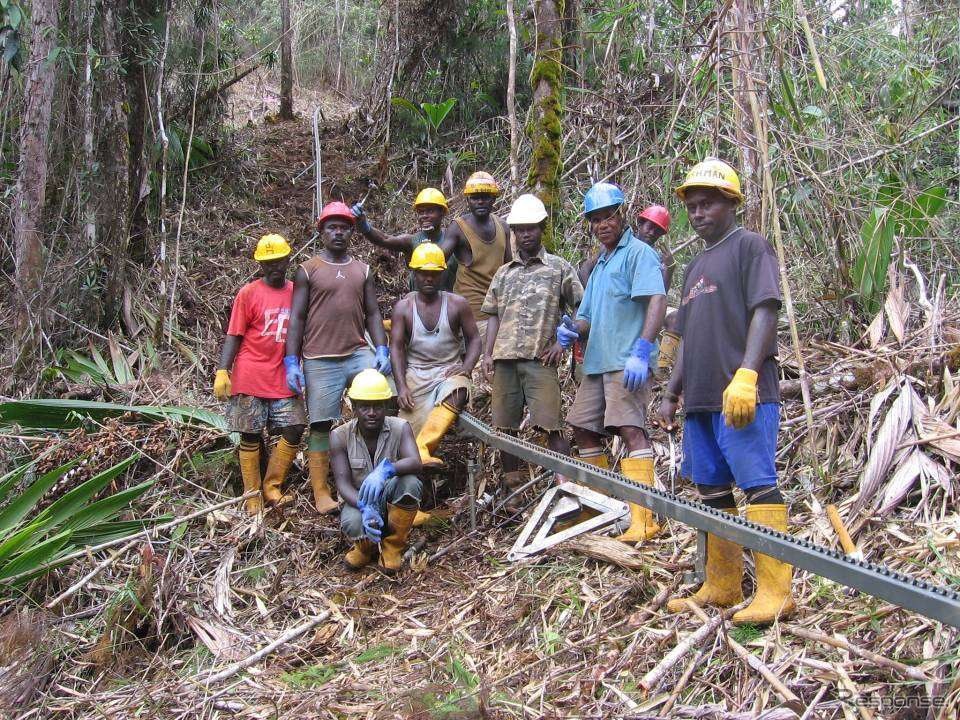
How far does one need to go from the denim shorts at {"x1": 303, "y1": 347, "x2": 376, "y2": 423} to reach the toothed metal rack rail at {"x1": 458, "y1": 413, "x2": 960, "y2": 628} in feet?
6.00

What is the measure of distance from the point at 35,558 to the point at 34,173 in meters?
3.71

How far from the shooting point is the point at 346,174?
1098cm

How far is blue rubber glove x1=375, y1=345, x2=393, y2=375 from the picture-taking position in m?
6.22

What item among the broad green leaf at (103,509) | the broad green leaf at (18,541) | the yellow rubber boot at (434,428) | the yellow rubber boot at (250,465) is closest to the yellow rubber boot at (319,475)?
the yellow rubber boot at (250,465)

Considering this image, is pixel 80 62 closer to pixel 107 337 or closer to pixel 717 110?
pixel 107 337

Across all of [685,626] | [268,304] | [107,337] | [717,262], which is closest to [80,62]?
[107,337]

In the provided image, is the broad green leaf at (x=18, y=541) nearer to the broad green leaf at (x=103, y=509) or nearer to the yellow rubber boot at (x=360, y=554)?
the broad green leaf at (x=103, y=509)

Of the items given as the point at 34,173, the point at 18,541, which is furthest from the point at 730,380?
the point at 34,173

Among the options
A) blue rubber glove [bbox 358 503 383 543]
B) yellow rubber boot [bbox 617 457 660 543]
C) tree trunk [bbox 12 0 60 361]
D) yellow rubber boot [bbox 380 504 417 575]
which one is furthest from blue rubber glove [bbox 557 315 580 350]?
tree trunk [bbox 12 0 60 361]

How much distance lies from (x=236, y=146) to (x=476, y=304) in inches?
226

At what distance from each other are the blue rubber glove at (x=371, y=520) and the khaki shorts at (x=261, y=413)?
1365 mm

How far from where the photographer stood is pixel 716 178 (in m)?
3.88

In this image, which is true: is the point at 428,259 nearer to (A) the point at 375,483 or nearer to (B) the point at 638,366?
(A) the point at 375,483

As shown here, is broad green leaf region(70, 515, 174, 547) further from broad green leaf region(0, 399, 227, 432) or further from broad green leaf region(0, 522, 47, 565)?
broad green leaf region(0, 399, 227, 432)
